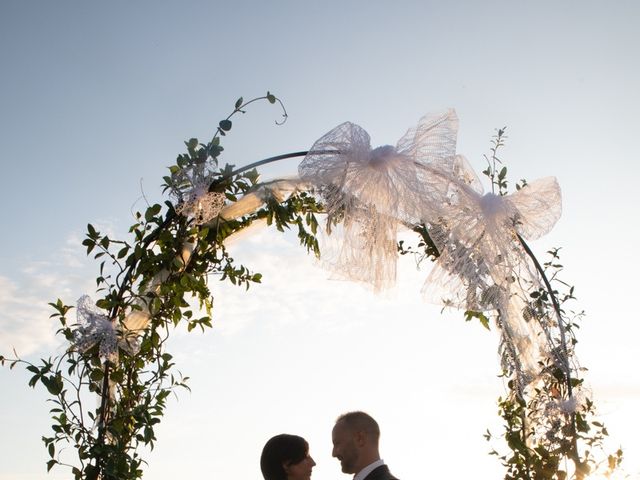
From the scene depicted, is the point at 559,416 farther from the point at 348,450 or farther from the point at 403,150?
the point at 403,150

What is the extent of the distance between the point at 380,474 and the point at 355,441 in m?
0.30

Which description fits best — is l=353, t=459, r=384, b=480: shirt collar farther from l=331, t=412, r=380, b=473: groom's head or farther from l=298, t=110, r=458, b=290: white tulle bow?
l=298, t=110, r=458, b=290: white tulle bow

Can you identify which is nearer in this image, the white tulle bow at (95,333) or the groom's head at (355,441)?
the white tulle bow at (95,333)

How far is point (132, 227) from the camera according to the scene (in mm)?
4605

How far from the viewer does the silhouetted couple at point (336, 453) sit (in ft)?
15.3

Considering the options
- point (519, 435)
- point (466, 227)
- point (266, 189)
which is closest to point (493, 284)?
point (466, 227)

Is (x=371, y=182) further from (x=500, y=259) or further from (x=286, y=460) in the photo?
(x=286, y=460)

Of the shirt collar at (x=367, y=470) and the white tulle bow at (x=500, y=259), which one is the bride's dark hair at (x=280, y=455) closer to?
the shirt collar at (x=367, y=470)

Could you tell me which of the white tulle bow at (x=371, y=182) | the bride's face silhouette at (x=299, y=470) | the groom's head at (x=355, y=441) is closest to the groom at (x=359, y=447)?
the groom's head at (x=355, y=441)

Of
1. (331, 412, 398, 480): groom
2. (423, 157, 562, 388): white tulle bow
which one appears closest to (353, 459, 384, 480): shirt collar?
(331, 412, 398, 480): groom

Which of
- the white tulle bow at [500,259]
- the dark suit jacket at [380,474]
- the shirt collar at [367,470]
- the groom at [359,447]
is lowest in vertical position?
the dark suit jacket at [380,474]

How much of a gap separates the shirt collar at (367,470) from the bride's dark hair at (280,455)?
1.28ft

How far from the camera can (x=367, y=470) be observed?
15.0 feet

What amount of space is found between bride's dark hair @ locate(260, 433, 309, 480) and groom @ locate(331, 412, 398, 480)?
25cm
